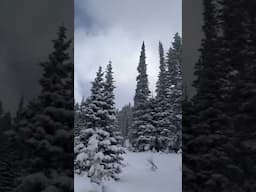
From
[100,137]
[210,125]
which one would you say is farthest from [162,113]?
[100,137]

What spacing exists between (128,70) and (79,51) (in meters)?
0.80

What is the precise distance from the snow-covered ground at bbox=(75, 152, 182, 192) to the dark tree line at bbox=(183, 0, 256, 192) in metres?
0.16

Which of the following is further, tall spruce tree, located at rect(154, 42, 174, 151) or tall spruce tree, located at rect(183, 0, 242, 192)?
tall spruce tree, located at rect(154, 42, 174, 151)

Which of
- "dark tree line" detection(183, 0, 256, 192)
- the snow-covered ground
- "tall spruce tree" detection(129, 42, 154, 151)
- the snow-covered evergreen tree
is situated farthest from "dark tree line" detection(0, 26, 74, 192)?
"dark tree line" detection(183, 0, 256, 192)

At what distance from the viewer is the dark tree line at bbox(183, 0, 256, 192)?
4.61 m

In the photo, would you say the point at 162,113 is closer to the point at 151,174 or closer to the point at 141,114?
the point at 141,114

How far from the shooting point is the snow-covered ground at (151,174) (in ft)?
Result: 15.7

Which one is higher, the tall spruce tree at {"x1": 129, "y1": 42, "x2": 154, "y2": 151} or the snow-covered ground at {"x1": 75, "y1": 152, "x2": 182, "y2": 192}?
the tall spruce tree at {"x1": 129, "y1": 42, "x2": 154, "y2": 151}

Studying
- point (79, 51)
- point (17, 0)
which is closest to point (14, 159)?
point (79, 51)

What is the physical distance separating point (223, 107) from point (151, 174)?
4.80 feet

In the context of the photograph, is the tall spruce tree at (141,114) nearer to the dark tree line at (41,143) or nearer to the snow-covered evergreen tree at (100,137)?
the snow-covered evergreen tree at (100,137)

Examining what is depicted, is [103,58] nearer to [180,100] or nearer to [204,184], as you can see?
[180,100]

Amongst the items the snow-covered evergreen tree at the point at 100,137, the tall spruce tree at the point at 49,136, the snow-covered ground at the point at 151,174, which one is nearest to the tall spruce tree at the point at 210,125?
the snow-covered ground at the point at 151,174

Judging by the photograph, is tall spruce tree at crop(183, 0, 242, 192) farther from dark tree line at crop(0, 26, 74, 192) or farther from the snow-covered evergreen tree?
dark tree line at crop(0, 26, 74, 192)
